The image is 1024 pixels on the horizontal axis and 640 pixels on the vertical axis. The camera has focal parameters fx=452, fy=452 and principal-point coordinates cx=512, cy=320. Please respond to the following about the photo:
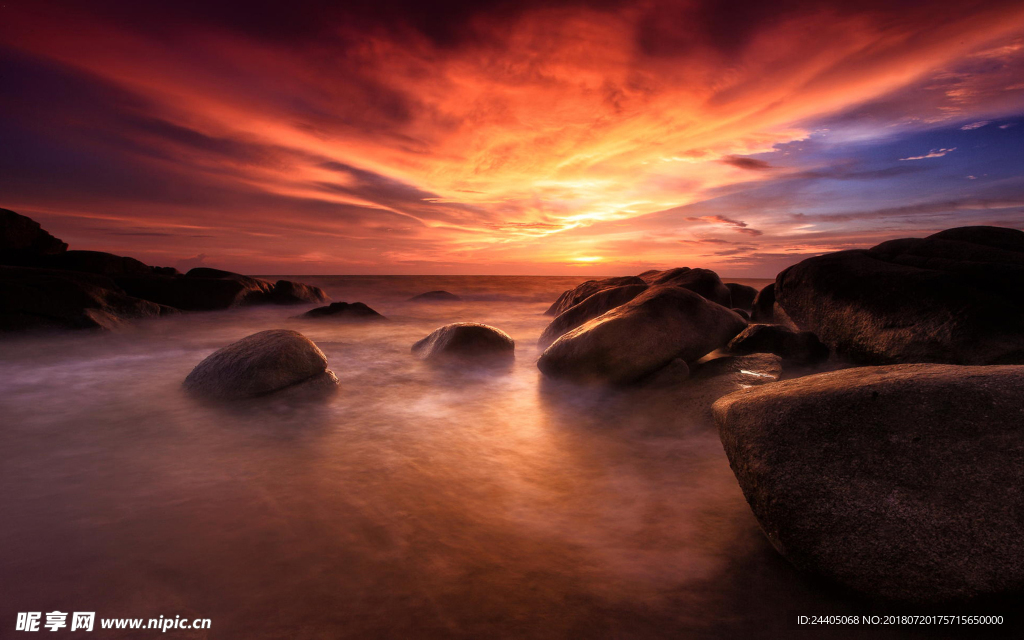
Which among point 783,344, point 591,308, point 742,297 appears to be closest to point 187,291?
point 591,308

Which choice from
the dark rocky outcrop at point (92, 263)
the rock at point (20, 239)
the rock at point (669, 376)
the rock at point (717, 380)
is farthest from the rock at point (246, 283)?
the rock at point (717, 380)

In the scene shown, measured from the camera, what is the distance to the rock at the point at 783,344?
5.09 m

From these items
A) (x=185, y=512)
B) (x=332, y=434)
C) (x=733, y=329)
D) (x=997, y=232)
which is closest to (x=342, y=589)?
(x=185, y=512)

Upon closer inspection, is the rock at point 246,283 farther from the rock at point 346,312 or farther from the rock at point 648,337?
the rock at point 648,337

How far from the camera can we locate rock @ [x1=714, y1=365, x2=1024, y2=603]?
5.69ft

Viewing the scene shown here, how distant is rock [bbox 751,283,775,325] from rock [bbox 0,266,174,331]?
42.0ft

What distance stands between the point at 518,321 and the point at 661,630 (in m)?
11.5

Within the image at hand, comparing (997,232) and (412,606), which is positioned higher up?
(997,232)

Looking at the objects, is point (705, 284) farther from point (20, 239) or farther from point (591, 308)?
point (20, 239)

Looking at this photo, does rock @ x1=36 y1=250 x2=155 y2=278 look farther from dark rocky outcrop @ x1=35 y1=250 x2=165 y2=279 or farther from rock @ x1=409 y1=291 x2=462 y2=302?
rock @ x1=409 y1=291 x2=462 y2=302

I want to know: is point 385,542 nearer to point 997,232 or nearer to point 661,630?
point 661,630

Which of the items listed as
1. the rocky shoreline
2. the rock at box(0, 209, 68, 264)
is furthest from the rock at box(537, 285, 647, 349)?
the rock at box(0, 209, 68, 264)

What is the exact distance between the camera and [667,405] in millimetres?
4414

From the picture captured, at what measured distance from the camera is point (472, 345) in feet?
23.0
